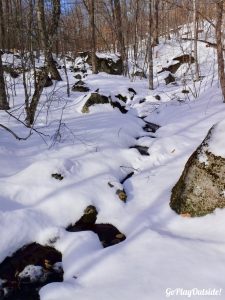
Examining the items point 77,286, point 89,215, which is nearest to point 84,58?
point 89,215

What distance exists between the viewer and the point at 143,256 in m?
2.91

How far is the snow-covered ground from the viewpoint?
8.68 feet

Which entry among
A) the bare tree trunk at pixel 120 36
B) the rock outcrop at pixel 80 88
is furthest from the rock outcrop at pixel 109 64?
the rock outcrop at pixel 80 88

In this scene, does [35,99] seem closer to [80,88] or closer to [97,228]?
[97,228]

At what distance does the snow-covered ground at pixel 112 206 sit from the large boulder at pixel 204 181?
0.37ft

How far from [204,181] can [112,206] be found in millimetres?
1041

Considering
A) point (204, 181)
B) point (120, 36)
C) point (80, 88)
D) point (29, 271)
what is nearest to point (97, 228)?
point (29, 271)

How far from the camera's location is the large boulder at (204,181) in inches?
135

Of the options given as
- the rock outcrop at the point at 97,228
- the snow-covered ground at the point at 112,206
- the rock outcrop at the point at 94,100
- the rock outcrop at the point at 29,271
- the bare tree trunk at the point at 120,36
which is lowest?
the rock outcrop at the point at 29,271

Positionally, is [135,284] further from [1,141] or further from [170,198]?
[1,141]

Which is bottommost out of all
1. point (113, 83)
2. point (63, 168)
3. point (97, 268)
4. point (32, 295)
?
point (32, 295)

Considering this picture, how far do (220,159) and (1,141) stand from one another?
314 cm

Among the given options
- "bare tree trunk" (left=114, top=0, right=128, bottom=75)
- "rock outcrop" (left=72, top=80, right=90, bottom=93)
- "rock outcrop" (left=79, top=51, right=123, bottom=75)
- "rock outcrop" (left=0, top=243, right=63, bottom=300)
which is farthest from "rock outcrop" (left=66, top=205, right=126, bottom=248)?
"rock outcrop" (left=79, top=51, right=123, bottom=75)

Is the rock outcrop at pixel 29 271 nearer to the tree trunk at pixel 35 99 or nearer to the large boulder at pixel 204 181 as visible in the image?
the large boulder at pixel 204 181
